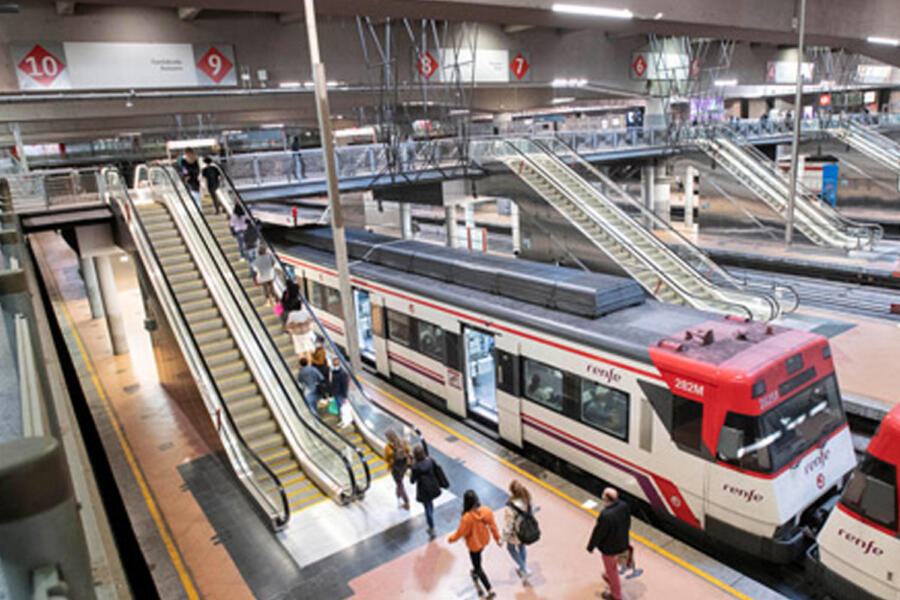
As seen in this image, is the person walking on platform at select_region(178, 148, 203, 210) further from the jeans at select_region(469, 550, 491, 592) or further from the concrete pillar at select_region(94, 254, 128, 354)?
the jeans at select_region(469, 550, 491, 592)

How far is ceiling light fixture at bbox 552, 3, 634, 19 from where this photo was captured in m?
16.8

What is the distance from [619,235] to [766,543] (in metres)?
12.3

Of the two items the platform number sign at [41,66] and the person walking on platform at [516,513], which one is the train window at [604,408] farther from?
the platform number sign at [41,66]

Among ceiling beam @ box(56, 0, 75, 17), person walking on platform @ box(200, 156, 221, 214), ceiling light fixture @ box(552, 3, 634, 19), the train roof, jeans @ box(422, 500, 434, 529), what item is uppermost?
ceiling beam @ box(56, 0, 75, 17)

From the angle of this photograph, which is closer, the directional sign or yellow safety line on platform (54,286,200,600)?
yellow safety line on platform (54,286,200,600)

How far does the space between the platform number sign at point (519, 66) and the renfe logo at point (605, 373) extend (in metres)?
18.9

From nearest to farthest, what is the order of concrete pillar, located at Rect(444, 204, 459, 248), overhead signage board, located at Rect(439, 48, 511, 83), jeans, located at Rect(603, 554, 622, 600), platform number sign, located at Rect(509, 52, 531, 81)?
jeans, located at Rect(603, 554, 622, 600), overhead signage board, located at Rect(439, 48, 511, 83), concrete pillar, located at Rect(444, 204, 459, 248), platform number sign, located at Rect(509, 52, 531, 81)

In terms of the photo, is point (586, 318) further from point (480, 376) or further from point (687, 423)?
point (480, 376)

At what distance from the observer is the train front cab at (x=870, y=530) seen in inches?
259

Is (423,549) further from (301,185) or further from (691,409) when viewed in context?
(301,185)

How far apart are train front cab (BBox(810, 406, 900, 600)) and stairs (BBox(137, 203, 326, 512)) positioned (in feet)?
23.0

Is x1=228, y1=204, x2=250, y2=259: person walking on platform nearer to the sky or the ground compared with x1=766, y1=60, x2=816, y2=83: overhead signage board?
nearer to the ground

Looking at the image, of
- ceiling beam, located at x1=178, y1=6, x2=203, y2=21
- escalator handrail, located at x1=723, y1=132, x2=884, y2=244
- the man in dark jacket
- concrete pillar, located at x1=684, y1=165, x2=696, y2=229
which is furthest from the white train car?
concrete pillar, located at x1=684, y1=165, x2=696, y2=229

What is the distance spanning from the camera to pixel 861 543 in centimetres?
680
